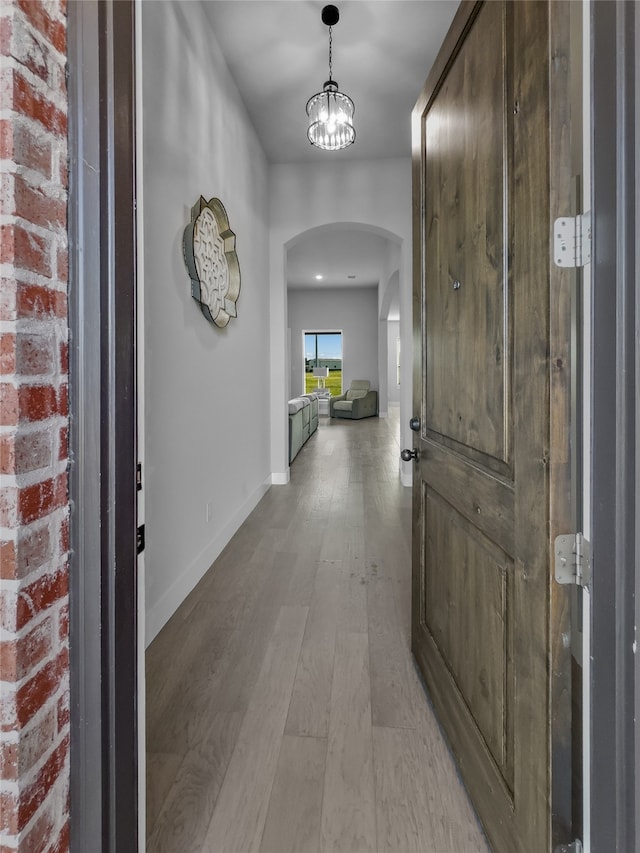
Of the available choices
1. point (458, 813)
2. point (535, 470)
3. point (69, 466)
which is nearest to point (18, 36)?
point (69, 466)

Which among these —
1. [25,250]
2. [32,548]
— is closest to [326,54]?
[25,250]

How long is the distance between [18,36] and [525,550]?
1.25m

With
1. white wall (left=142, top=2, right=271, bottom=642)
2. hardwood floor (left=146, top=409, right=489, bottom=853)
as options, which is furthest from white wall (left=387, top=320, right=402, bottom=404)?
hardwood floor (left=146, top=409, right=489, bottom=853)

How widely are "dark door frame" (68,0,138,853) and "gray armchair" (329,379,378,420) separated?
10383 millimetres

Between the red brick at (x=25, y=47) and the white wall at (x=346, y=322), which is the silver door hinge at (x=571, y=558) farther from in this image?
the white wall at (x=346, y=322)

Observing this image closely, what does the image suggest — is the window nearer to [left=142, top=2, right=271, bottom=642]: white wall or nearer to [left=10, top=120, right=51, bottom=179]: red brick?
[left=142, top=2, right=271, bottom=642]: white wall

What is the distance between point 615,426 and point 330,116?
120 inches

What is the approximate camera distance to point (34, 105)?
0.69 meters

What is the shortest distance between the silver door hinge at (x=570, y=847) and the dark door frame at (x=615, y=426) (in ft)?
0.27

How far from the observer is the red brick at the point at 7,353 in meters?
0.67

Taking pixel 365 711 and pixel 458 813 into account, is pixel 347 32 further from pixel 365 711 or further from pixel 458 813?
pixel 458 813

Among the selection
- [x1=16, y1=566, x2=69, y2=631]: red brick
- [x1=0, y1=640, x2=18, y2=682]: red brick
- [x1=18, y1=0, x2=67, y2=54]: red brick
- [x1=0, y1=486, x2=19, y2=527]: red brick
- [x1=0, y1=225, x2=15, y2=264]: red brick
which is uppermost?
[x1=18, y1=0, x2=67, y2=54]: red brick

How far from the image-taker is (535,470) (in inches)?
34.2

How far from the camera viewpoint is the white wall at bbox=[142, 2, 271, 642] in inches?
75.4
